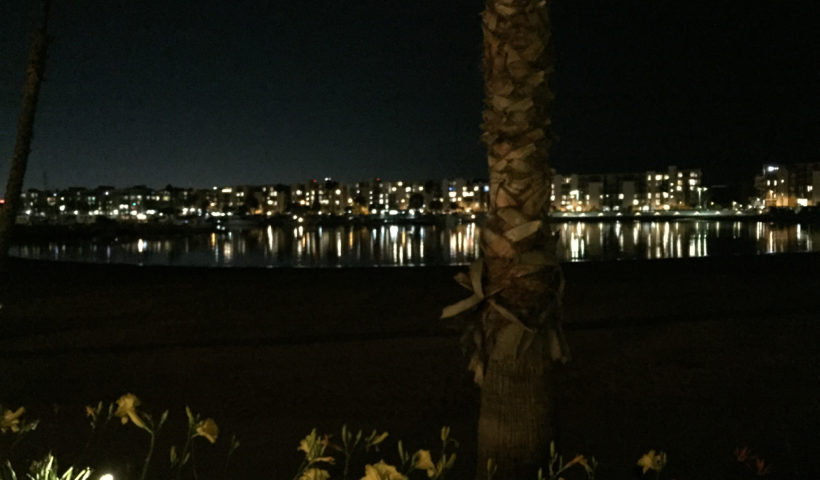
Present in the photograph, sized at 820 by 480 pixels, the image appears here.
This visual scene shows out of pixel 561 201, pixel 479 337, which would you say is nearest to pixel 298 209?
pixel 561 201

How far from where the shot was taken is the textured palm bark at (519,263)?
418 centimetres

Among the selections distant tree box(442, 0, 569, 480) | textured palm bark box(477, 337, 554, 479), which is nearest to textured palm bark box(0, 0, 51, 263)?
distant tree box(442, 0, 569, 480)

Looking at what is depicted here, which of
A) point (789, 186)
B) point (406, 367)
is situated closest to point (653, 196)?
point (789, 186)

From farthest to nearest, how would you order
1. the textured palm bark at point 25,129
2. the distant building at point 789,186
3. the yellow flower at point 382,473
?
the distant building at point 789,186
the textured palm bark at point 25,129
the yellow flower at point 382,473

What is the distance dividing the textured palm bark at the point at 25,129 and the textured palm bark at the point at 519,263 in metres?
4.93

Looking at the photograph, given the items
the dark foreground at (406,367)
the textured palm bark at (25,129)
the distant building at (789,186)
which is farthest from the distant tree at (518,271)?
the distant building at (789,186)

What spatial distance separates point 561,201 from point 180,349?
18715 centimetres

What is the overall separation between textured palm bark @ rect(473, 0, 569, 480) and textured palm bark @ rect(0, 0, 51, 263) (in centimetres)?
493

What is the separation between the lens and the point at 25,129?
7586 millimetres

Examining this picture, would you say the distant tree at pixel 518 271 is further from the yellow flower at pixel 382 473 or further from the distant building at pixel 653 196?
the distant building at pixel 653 196

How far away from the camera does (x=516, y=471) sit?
4.14m

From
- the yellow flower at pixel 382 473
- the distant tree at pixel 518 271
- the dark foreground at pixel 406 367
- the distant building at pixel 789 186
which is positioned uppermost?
the distant building at pixel 789 186

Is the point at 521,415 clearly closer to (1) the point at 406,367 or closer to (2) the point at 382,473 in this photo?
(2) the point at 382,473

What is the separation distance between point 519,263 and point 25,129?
5591 mm
